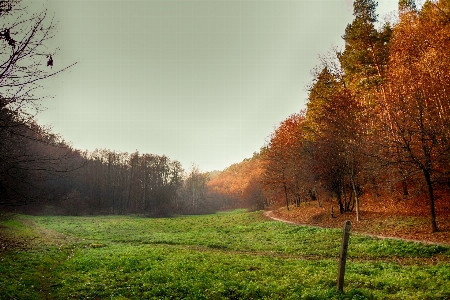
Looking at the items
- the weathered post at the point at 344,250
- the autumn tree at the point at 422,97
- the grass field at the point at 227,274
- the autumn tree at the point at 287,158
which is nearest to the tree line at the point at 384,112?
the autumn tree at the point at 422,97

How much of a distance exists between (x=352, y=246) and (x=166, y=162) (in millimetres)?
90463

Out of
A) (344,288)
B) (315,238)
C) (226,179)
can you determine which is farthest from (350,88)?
(226,179)

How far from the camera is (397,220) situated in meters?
26.6

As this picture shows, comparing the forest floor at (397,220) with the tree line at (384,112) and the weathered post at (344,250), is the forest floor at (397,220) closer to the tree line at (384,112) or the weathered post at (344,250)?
the tree line at (384,112)

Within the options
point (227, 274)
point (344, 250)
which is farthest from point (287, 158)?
point (344, 250)

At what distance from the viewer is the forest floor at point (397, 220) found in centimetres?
2176

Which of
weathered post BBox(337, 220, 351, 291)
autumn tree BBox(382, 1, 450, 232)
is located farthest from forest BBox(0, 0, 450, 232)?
weathered post BBox(337, 220, 351, 291)

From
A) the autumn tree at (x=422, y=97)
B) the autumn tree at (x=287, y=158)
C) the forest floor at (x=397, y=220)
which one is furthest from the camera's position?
the autumn tree at (x=287, y=158)

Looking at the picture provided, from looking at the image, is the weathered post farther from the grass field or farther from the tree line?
the tree line

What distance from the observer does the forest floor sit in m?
21.8

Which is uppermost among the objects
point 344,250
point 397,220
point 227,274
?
point 344,250

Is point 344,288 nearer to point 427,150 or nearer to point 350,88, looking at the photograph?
point 427,150

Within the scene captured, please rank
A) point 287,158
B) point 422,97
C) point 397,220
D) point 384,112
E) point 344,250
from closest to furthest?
1. point 344,250
2. point 422,97
3. point 397,220
4. point 384,112
5. point 287,158

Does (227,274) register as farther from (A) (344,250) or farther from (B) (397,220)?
(B) (397,220)
